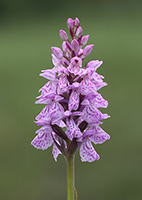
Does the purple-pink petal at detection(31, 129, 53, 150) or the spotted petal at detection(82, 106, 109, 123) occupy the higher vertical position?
the spotted petal at detection(82, 106, 109, 123)

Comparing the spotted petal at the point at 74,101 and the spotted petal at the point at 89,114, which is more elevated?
the spotted petal at the point at 74,101

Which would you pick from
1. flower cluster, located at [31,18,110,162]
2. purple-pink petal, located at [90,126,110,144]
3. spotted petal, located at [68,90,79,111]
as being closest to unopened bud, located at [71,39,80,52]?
flower cluster, located at [31,18,110,162]

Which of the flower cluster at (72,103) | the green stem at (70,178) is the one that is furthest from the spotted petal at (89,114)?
the green stem at (70,178)

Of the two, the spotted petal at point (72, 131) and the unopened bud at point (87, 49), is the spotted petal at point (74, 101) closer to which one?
the spotted petal at point (72, 131)

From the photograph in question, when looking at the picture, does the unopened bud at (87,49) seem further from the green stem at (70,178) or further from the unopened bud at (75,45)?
the green stem at (70,178)

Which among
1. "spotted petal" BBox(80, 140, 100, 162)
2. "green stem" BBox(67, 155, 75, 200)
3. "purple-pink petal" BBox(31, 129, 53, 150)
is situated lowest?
"green stem" BBox(67, 155, 75, 200)

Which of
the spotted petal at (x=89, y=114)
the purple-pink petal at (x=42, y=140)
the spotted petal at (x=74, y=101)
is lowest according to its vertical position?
the purple-pink petal at (x=42, y=140)

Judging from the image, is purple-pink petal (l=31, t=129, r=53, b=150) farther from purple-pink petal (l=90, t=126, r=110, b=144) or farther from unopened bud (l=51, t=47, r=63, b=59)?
unopened bud (l=51, t=47, r=63, b=59)
